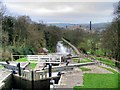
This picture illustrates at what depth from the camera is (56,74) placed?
9.43 m

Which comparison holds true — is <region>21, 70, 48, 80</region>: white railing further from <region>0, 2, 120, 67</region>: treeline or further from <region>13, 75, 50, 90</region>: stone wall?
<region>0, 2, 120, 67</region>: treeline

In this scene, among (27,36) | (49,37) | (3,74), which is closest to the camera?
(3,74)

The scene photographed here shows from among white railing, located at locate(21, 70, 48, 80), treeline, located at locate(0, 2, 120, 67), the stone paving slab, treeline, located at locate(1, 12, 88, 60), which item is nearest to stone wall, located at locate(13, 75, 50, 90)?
white railing, located at locate(21, 70, 48, 80)

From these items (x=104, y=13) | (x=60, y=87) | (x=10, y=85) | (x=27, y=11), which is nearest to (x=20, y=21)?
(x=27, y=11)

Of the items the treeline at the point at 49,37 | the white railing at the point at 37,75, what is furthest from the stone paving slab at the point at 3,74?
the treeline at the point at 49,37

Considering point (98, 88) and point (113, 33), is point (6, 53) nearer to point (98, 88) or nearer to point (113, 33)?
point (113, 33)

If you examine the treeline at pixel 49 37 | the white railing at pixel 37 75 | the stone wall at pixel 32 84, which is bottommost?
the stone wall at pixel 32 84

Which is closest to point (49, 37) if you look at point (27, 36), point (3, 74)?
point (27, 36)

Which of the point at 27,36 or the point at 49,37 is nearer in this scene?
the point at 27,36

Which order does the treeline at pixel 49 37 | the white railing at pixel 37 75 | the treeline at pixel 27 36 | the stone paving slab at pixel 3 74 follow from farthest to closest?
the treeline at pixel 27 36 → the treeline at pixel 49 37 → the white railing at pixel 37 75 → the stone paving slab at pixel 3 74

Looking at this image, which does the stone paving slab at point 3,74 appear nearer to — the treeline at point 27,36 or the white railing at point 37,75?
the white railing at point 37,75

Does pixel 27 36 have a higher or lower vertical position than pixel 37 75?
higher

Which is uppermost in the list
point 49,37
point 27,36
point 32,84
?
point 27,36

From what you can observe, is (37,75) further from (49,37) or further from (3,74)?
(49,37)
